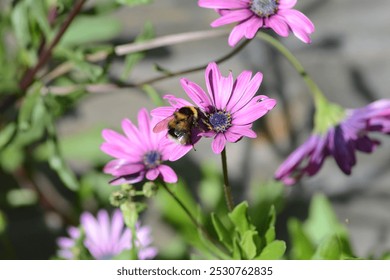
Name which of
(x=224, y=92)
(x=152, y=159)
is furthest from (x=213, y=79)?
(x=152, y=159)

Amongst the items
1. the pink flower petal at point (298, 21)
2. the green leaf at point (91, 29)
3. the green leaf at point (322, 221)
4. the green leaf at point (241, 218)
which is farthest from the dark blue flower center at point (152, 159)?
the green leaf at point (91, 29)

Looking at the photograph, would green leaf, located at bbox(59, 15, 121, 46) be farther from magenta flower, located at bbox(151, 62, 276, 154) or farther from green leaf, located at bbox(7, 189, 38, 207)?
magenta flower, located at bbox(151, 62, 276, 154)

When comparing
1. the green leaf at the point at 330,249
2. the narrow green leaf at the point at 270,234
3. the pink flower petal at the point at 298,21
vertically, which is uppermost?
the pink flower petal at the point at 298,21

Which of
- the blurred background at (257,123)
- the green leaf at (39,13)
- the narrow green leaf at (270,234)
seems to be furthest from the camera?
the blurred background at (257,123)

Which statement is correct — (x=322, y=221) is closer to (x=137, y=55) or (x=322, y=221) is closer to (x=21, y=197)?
(x=137, y=55)

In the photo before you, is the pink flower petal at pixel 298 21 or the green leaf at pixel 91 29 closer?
the pink flower petal at pixel 298 21

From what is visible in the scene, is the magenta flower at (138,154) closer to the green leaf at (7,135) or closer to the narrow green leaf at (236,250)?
the narrow green leaf at (236,250)
